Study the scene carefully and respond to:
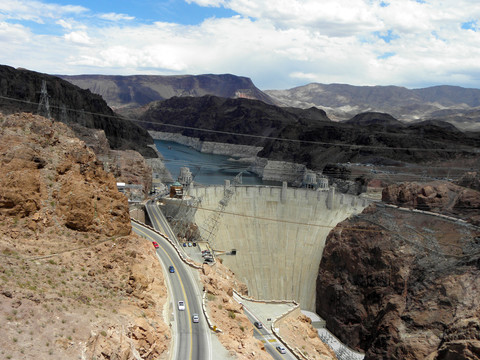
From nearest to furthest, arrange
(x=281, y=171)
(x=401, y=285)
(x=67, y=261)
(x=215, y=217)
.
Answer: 1. (x=67, y=261)
2. (x=401, y=285)
3. (x=215, y=217)
4. (x=281, y=171)

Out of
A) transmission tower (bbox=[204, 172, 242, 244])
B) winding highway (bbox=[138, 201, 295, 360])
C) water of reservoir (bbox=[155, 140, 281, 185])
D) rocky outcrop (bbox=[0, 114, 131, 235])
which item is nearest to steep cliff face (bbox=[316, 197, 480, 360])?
winding highway (bbox=[138, 201, 295, 360])

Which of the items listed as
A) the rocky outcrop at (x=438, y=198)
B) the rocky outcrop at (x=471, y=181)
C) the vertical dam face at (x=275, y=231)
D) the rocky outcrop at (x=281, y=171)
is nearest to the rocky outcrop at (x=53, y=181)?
the vertical dam face at (x=275, y=231)

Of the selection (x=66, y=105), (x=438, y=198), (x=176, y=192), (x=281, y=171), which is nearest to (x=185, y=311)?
(x=176, y=192)

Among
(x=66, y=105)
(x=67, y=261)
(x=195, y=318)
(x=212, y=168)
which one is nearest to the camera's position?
(x=67, y=261)

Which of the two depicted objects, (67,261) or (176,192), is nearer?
(67,261)

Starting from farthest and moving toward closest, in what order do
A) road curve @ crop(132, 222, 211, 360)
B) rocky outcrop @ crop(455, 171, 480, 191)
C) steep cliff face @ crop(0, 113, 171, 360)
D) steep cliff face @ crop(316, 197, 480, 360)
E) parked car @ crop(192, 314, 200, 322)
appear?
rocky outcrop @ crop(455, 171, 480, 191), steep cliff face @ crop(316, 197, 480, 360), parked car @ crop(192, 314, 200, 322), road curve @ crop(132, 222, 211, 360), steep cliff face @ crop(0, 113, 171, 360)

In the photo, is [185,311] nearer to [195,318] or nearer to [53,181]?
[195,318]

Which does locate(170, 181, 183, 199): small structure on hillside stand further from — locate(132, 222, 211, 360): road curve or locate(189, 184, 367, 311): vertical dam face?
locate(132, 222, 211, 360): road curve
